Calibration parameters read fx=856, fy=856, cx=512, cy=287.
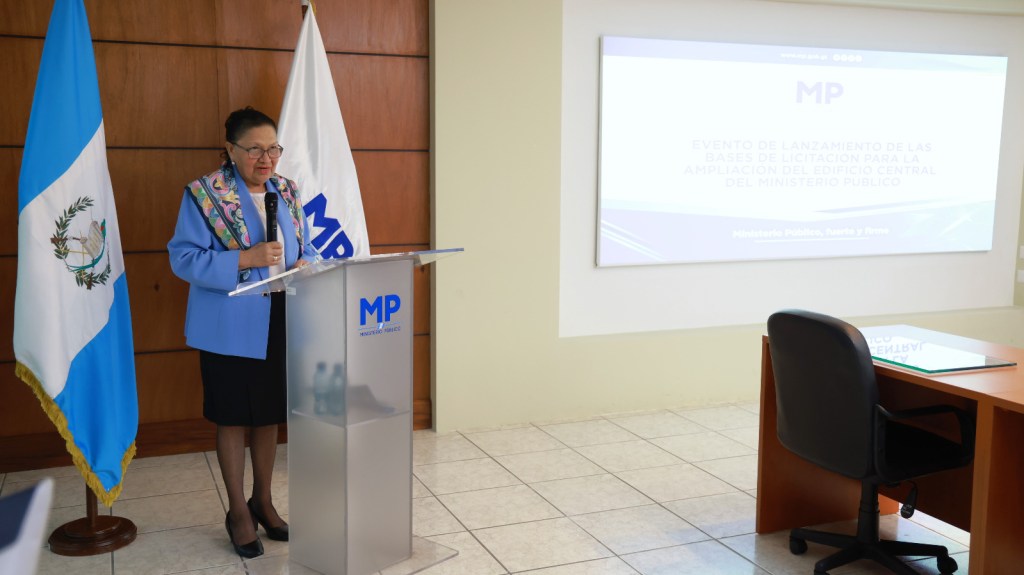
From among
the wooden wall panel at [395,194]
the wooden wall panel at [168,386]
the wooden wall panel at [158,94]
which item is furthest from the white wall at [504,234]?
the wooden wall panel at [168,386]

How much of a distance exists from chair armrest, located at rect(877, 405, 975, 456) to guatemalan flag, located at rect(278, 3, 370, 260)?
8.85 ft

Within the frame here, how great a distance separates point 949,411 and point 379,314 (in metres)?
1.94

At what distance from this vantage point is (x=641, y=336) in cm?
543

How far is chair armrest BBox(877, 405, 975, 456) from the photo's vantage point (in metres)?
2.78

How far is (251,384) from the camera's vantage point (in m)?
Answer: 3.21

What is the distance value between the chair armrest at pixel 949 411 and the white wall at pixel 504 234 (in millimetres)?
2559

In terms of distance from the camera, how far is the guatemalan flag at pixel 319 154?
430 centimetres

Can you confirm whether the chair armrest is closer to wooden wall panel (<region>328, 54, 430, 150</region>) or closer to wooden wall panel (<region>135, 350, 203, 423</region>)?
wooden wall panel (<region>328, 54, 430, 150</region>)

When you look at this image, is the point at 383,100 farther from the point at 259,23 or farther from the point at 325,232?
the point at 325,232

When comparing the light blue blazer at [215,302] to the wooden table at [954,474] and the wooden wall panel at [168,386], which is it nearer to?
the wooden wall panel at [168,386]

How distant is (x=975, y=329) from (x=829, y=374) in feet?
13.3

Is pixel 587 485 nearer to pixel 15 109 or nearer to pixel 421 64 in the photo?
pixel 421 64

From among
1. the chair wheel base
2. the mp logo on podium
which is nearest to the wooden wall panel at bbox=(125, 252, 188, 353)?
the mp logo on podium

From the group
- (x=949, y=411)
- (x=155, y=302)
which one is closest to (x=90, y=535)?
(x=155, y=302)
